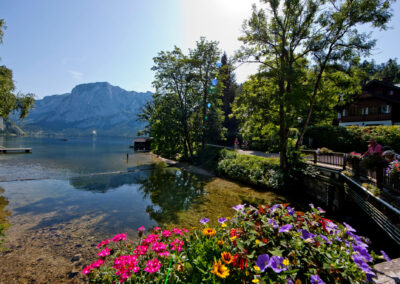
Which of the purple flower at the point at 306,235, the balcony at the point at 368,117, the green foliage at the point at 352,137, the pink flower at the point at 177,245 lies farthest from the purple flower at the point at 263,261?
the balcony at the point at 368,117

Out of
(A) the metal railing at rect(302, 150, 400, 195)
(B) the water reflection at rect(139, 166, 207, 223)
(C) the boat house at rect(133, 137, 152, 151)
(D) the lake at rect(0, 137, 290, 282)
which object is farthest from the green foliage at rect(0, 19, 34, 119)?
(C) the boat house at rect(133, 137, 152, 151)

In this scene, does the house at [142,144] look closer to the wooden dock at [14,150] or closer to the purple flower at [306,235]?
the wooden dock at [14,150]

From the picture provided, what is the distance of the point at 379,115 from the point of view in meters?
33.3

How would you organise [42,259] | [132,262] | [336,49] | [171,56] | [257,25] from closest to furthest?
[132,262] → [42,259] → [336,49] → [257,25] → [171,56]

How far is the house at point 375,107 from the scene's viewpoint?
32.4 m

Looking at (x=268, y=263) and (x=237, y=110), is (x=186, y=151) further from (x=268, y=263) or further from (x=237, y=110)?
(x=268, y=263)

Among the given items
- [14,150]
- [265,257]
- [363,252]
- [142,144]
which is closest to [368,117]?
[363,252]

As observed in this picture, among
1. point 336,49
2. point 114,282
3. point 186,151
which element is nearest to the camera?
point 114,282

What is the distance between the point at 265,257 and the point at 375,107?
44589 mm

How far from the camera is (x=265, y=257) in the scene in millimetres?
2256

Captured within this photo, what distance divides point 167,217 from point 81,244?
386cm

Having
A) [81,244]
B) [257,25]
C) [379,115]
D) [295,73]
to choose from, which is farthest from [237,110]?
[379,115]

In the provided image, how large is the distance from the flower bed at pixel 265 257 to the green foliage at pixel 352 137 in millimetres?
23388

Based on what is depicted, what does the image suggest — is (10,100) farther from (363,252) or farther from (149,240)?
(363,252)
